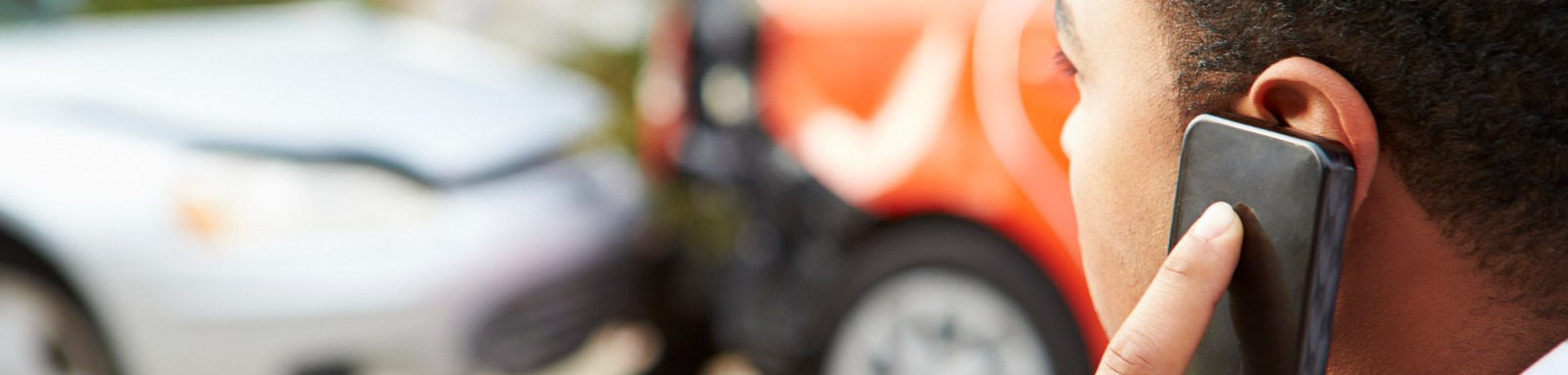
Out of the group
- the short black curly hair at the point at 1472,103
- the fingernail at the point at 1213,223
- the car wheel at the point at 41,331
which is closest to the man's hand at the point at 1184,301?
the fingernail at the point at 1213,223

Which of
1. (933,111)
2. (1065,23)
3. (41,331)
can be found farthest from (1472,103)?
(41,331)

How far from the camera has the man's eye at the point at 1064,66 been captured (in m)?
1.06

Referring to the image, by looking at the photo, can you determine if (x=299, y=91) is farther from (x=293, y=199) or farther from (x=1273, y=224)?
(x=1273, y=224)

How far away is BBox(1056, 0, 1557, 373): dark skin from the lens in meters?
0.84

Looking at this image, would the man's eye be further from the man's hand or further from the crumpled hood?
the crumpled hood

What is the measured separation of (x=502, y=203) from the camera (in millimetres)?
3508

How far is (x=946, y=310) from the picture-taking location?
283 cm

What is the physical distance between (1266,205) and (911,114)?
2.01 metres

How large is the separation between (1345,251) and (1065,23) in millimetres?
268

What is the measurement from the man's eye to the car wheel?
289 centimetres

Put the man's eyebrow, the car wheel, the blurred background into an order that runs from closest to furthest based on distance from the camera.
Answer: the man's eyebrow → the blurred background → the car wheel

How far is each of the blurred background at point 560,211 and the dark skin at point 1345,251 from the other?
150 cm

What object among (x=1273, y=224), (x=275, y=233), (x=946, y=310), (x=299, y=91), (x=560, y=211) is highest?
(x=299, y=91)

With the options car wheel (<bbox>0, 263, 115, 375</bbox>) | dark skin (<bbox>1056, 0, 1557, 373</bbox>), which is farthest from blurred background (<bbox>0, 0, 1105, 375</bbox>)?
dark skin (<bbox>1056, 0, 1557, 373</bbox>)
